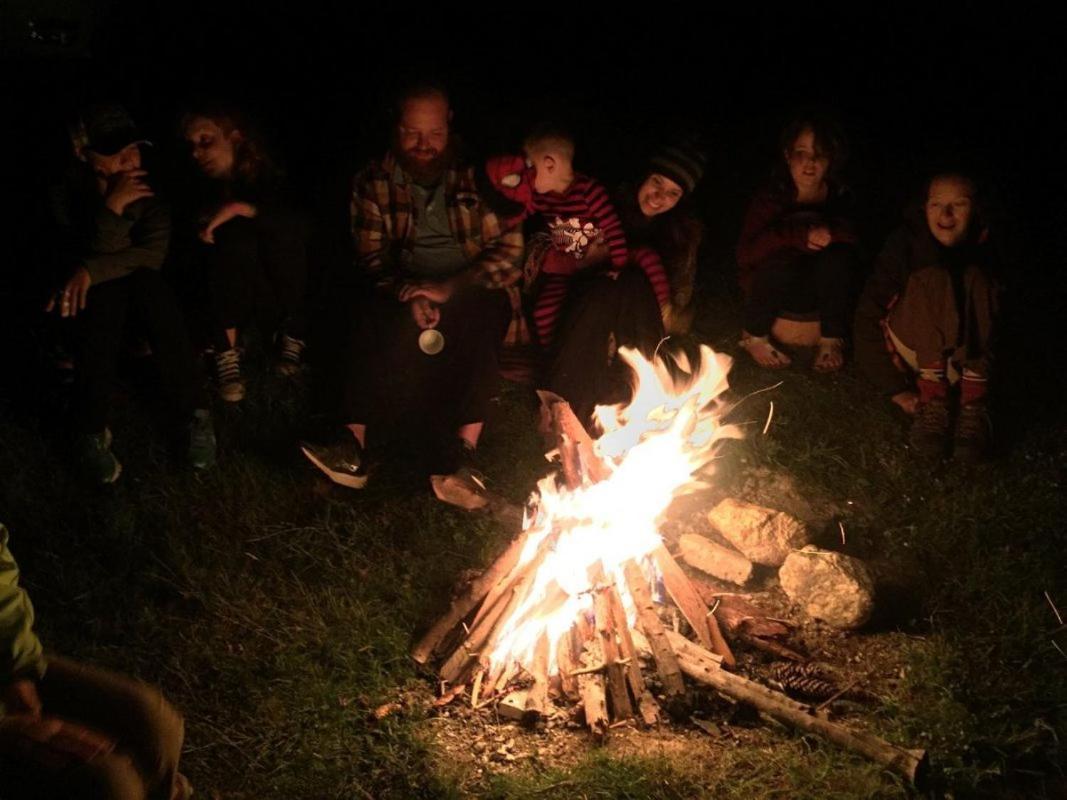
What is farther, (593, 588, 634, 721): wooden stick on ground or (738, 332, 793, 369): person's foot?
(738, 332, 793, 369): person's foot

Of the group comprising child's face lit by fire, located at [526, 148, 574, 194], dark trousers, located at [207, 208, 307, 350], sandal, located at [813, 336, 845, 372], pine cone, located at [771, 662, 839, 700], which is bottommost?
pine cone, located at [771, 662, 839, 700]

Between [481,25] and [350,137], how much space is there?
1911 millimetres

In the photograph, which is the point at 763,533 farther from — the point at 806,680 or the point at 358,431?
the point at 358,431

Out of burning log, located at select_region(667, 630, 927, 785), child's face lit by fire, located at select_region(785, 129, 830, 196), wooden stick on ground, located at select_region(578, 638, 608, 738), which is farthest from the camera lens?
child's face lit by fire, located at select_region(785, 129, 830, 196)

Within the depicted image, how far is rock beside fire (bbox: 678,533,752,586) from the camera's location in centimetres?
430

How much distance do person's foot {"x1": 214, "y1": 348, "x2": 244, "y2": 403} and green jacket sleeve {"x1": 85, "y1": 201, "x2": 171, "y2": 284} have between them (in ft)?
2.11

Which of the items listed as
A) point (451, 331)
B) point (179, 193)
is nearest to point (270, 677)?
point (451, 331)

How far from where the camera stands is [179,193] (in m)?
5.12

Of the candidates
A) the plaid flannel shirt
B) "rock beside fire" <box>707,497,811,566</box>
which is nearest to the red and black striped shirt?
the plaid flannel shirt

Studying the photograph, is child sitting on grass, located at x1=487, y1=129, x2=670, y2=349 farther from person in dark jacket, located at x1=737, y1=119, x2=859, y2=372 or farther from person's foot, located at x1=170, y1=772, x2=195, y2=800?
person's foot, located at x1=170, y1=772, x2=195, y2=800

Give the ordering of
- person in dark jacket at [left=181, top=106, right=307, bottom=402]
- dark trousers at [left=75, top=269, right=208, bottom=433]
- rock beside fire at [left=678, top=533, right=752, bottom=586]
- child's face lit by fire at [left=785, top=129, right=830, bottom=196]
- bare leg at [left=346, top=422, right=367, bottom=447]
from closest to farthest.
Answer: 1. rock beside fire at [left=678, top=533, right=752, bottom=586]
2. dark trousers at [left=75, top=269, right=208, bottom=433]
3. bare leg at [left=346, top=422, right=367, bottom=447]
4. person in dark jacket at [left=181, top=106, right=307, bottom=402]
5. child's face lit by fire at [left=785, top=129, right=830, bottom=196]

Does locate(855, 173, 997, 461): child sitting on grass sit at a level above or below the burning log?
above

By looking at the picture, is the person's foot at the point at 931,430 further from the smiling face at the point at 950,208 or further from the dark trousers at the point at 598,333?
the dark trousers at the point at 598,333

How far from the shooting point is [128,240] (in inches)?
188
